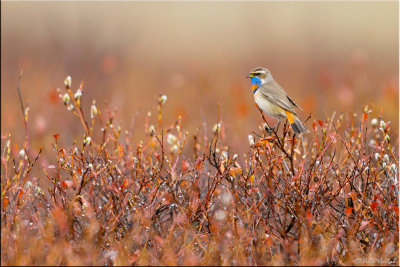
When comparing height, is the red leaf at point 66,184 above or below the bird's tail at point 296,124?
below

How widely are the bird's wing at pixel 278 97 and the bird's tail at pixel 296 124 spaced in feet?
0.15

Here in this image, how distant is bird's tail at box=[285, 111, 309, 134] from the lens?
438 centimetres

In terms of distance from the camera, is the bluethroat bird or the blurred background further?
the blurred background

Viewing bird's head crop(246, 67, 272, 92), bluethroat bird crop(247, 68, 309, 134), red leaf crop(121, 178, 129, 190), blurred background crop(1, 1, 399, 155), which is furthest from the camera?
blurred background crop(1, 1, 399, 155)

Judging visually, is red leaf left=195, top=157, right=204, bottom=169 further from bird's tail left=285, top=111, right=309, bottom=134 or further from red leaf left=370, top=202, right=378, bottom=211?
red leaf left=370, top=202, right=378, bottom=211

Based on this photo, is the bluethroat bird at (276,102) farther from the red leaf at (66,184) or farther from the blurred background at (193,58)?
the blurred background at (193,58)

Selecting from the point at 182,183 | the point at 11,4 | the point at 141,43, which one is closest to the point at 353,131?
the point at 182,183

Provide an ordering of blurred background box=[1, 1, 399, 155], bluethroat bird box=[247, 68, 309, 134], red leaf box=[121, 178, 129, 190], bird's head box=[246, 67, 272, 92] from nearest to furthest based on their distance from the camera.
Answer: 1. red leaf box=[121, 178, 129, 190]
2. bluethroat bird box=[247, 68, 309, 134]
3. bird's head box=[246, 67, 272, 92]
4. blurred background box=[1, 1, 399, 155]

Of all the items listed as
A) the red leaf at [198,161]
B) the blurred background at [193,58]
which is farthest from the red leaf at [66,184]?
the blurred background at [193,58]

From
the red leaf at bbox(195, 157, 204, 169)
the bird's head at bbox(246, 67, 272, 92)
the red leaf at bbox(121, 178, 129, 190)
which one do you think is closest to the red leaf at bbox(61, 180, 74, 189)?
the red leaf at bbox(121, 178, 129, 190)

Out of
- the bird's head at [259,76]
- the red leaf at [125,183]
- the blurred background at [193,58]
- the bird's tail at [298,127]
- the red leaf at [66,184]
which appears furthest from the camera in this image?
the blurred background at [193,58]

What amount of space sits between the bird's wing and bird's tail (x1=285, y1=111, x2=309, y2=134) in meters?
0.05

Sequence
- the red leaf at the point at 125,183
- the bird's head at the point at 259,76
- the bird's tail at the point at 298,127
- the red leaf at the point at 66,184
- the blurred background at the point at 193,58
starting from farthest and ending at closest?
the blurred background at the point at 193,58
the bird's head at the point at 259,76
the bird's tail at the point at 298,127
the red leaf at the point at 125,183
the red leaf at the point at 66,184

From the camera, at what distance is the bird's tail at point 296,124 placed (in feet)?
14.4
